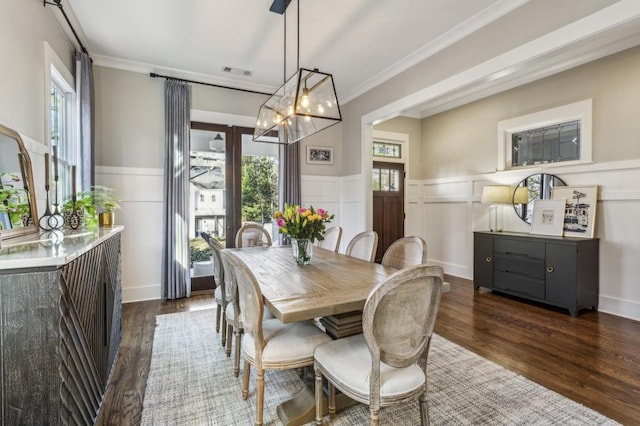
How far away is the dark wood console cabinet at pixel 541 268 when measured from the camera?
11.7ft

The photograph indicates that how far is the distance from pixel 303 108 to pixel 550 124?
3738 millimetres

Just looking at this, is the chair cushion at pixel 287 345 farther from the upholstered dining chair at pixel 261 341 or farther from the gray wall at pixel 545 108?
the gray wall at pixel 545 108

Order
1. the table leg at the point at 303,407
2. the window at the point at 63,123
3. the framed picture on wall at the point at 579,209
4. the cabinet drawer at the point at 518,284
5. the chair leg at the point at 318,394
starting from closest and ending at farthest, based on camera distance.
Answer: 1. the chair leg at the point at 318,394
2. the table leg at the point at 303,407
3. the window at the point at 63,123
4. the framed picture on wall at the point at 579,209
5. the cabinet drawer at the point at 518,284

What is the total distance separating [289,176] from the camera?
4930 millimetres

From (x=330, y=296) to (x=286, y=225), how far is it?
36.2 inches

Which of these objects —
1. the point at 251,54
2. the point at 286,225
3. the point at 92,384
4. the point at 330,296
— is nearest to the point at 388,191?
the point at 251,54

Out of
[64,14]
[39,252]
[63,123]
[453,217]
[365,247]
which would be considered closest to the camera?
[39,252]

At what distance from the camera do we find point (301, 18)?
3066mm

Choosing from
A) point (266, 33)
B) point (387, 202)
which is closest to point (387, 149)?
point (387, 202)

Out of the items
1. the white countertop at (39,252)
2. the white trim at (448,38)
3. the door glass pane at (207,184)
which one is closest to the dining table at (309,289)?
the white countertop at (39,252)

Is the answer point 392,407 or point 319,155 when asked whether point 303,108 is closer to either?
point 392,407

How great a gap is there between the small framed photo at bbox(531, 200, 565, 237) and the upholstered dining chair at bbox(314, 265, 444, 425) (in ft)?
11.6

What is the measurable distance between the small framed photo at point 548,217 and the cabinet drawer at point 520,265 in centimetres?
46

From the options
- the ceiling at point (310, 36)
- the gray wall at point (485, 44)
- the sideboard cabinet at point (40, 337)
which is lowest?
the sideboard cabinet at point (40, 337)
